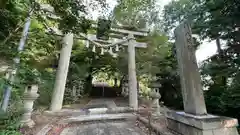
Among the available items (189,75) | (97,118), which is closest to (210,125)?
(189,75)

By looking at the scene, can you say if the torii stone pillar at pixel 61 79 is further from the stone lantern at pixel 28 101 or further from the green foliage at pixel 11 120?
the green foliage at pixel 11 120

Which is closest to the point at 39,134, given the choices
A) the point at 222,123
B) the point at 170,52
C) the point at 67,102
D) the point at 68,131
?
the point at 68,131

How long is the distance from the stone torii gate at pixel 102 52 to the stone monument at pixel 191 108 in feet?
10.3

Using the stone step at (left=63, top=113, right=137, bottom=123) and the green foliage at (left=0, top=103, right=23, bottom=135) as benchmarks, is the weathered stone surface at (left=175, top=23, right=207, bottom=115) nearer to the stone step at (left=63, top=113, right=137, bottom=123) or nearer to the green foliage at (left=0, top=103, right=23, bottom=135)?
the stone step at (left=63, top=113, right=137, bottom=123)

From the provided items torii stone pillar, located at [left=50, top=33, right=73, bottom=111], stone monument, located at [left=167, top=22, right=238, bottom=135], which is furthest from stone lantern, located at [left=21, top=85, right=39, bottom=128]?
stone monument, located at [left=167, top=22, right=238, bottom=135]

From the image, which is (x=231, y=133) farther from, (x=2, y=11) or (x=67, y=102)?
(x=67, y=102)

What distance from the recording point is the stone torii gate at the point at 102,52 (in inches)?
180

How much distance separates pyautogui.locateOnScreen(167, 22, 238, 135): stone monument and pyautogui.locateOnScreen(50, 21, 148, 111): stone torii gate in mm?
3142

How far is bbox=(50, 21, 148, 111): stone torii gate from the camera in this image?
4.56m

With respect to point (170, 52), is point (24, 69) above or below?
below

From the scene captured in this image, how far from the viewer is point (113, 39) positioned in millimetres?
7672

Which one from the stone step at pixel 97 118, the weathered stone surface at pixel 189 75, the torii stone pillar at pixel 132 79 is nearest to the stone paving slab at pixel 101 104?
the torii stone pillar at pixel 132 79

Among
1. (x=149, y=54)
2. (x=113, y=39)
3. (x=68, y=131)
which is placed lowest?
(x=68, y=131)

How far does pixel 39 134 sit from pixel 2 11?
7.75ft
